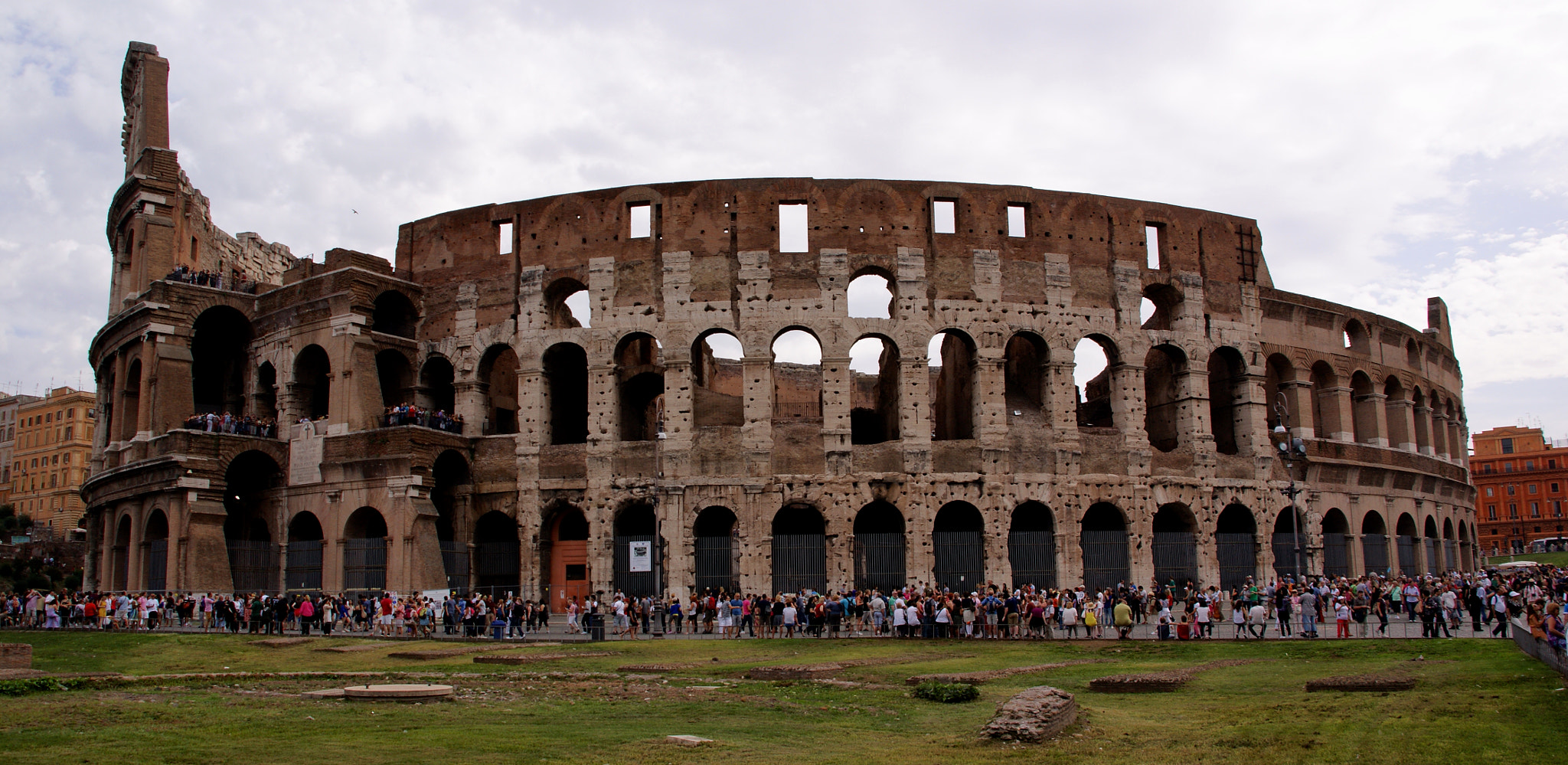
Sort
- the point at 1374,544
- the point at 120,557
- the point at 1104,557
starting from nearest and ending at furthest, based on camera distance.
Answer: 1. the point at 1104,557
2. the point at 120,557
3. the point at 1374,544

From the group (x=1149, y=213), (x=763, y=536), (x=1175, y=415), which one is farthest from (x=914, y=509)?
(x=1149, y=213)

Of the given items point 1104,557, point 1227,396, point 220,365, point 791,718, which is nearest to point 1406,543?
point 1227,396

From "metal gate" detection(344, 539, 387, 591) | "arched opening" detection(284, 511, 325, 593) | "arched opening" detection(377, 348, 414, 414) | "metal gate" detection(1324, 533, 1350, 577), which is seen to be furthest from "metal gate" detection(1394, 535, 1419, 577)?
"arched opening" detection(284, 511, 325, 593)

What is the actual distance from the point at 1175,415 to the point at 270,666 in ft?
85.0

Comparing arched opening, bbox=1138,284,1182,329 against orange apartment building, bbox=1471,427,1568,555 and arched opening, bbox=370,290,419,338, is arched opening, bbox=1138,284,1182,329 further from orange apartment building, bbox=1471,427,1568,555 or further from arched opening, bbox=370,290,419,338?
orange apartment building, bbox=1471,427,1568,555

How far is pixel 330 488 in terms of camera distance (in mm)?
33938

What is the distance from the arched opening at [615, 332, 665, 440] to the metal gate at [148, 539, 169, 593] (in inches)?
501

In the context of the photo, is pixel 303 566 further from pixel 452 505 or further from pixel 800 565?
pixel 800 565

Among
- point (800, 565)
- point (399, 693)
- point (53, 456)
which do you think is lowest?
point (399, 693)

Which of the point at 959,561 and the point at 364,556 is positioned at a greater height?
the point at 364,556

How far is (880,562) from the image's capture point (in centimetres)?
3241

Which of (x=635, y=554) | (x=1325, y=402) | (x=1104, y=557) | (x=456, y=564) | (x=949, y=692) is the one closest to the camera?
(x=949, y=692)

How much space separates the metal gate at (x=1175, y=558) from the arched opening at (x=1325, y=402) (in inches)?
290

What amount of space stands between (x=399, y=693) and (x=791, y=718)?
4.34 m
